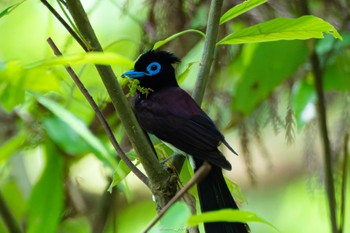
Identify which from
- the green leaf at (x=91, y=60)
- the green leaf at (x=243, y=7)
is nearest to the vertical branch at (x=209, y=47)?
the green leaf at (x=243, y=7)

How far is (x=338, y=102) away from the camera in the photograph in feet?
7.52

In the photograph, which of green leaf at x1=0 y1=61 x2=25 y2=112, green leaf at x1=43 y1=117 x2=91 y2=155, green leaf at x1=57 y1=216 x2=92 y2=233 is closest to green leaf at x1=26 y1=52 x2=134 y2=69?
green leaf at x1=0 y1=61 x2=25 y2=112

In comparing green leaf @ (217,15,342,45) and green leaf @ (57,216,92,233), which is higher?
green leaf @ (217,15,342,45)

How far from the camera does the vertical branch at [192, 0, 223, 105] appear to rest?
113 centimetres

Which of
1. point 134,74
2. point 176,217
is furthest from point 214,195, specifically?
point 176,217

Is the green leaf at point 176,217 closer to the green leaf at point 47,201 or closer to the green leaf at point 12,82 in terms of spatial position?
the green leaf at point 12,82

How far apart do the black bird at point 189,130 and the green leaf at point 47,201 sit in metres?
0.19

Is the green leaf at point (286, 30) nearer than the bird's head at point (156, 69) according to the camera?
Yes

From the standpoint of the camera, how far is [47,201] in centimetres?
130

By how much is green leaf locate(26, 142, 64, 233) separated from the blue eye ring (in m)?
0.26

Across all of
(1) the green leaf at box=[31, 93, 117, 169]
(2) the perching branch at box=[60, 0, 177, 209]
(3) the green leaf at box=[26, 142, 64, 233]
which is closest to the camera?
(2) the perching branch at box=[60, 0, 177, 209]

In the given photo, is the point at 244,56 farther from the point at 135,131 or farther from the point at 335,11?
the point at 135,131

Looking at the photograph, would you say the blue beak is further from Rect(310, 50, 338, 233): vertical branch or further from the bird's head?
Rect(310, 50, 338, 233): vertical branch

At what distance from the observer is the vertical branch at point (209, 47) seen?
113cm
